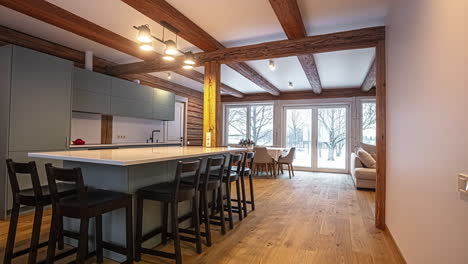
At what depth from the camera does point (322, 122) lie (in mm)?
7855

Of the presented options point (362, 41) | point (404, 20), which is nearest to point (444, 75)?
point (404, 20)

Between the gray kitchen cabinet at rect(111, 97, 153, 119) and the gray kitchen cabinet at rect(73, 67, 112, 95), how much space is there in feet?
0.86

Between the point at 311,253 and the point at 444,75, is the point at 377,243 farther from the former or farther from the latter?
the point at 444,75

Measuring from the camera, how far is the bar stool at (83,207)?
1676 mm

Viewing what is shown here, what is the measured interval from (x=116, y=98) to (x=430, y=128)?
15.6ft

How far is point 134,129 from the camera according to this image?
18.7 feet

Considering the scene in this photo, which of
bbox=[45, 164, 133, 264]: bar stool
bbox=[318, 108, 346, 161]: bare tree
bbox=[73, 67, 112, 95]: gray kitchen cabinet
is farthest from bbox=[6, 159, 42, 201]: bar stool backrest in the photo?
bbox=[318, 108, 346, 161]: bare tree

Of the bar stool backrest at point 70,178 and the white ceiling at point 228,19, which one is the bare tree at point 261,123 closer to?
the white ceiling at point 228,19

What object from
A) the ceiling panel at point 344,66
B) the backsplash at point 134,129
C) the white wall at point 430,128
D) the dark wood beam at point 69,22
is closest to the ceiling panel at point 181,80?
the backsplash at point 134,129

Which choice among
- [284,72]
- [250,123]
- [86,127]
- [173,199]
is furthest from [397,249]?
[250,123]

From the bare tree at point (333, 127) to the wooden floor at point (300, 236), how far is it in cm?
343

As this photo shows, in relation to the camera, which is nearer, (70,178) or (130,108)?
(70,178)

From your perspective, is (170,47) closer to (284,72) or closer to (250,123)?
(284,72)

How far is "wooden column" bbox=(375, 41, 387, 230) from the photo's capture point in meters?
3.02
